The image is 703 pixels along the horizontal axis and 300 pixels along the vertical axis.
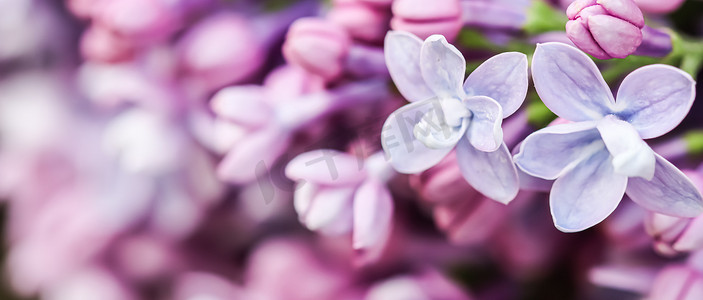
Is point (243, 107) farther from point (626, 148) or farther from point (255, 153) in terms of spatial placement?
point (626, 148)

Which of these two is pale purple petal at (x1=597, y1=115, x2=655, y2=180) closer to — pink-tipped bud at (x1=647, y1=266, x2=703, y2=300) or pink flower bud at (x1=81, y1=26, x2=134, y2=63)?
pink-tipped bud at (x1=647, y1=266, x2=703, y2=300)

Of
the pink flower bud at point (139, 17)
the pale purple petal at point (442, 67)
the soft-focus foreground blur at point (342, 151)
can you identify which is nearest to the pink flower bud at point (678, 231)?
the soft-focus foreground blur at point (342, 151)

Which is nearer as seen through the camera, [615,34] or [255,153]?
[615,34]

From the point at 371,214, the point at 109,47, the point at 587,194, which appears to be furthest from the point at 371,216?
the point at 109,47


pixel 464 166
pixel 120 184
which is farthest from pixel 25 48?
pixel 464 166

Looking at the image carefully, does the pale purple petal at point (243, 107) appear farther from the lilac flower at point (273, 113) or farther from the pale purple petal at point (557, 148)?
the pale purple petal at point (557, 148)

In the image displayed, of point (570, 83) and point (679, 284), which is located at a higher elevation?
point (570, 83)
